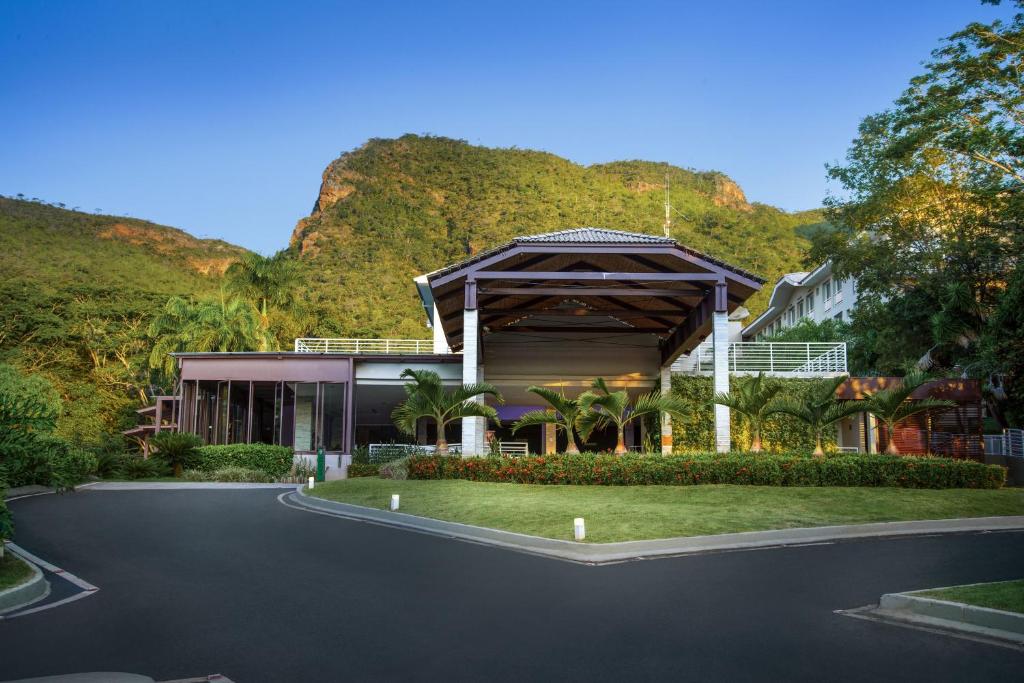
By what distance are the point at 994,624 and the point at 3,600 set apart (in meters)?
9.25

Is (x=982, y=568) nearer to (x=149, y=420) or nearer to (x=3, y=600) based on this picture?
(x=3, y=600)

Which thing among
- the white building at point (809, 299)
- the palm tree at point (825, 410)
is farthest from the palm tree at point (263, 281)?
the palm tree at point (825, 410)

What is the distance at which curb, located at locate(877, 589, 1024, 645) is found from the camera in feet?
24.4

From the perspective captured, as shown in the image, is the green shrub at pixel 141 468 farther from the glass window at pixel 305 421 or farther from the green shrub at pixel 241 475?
the glass window at pixel 305 421

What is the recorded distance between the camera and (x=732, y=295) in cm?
2742

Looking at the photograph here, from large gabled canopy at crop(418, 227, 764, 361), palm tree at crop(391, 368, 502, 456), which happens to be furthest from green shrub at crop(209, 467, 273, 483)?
large gabled canopy at crop(418, 227, 764, 361)

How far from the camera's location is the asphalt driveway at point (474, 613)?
21.5 ft

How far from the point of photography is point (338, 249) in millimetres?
92125

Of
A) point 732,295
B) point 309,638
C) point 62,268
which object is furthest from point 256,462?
point 62,268

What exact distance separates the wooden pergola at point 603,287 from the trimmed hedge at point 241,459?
7.66 metres

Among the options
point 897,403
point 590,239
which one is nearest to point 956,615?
point 897,403

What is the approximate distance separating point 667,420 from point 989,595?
876 inches

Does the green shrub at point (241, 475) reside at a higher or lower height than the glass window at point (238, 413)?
lower

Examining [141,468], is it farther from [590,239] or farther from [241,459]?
[590,239]
